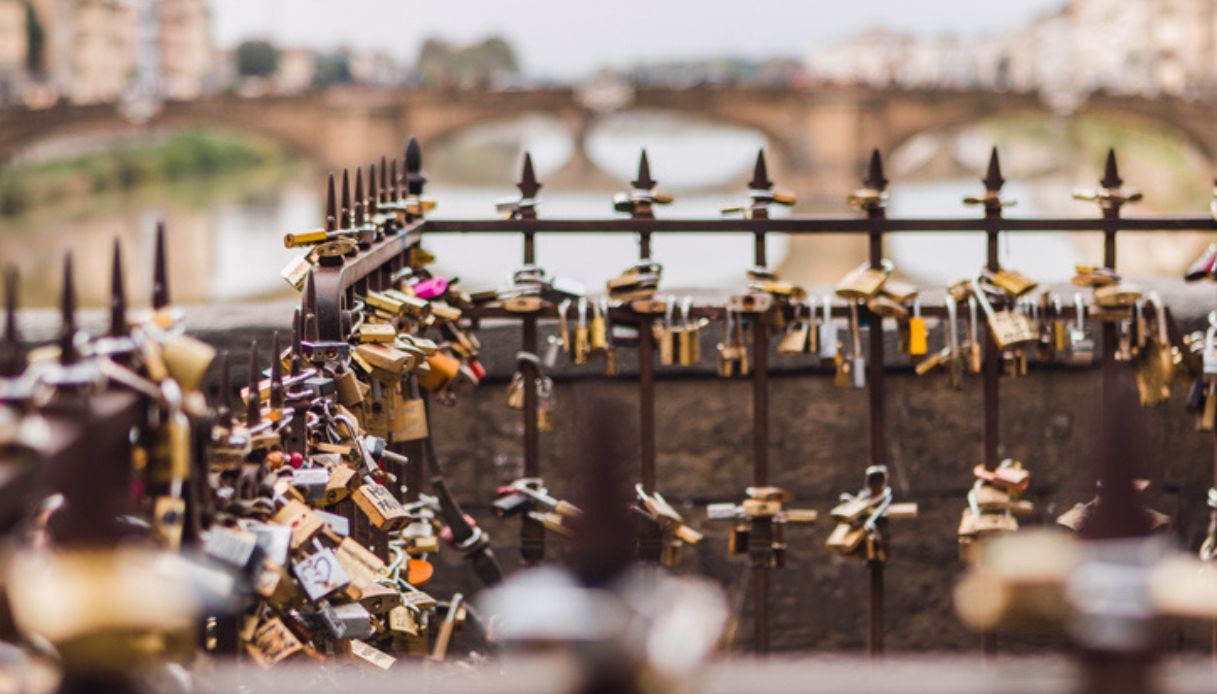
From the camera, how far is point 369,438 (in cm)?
240

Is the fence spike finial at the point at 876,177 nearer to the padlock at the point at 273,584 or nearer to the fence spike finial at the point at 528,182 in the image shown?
the fence spike finial at the point at 528,182

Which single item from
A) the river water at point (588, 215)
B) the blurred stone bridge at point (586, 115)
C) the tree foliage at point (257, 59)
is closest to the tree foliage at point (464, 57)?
the tree foliage at point (257, 59)

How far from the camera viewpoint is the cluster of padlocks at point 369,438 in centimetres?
102

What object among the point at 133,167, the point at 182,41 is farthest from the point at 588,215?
the point at 182,41

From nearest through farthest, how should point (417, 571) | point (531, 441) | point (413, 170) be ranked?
point (417, 571)
point (531, 441)
point (413, 170)

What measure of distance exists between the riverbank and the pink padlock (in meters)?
28.2

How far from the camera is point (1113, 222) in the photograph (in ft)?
9.55

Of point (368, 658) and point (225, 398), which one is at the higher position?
point (225, 398)

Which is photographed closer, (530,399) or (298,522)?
(298,522)

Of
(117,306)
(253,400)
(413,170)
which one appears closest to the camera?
(117,306)

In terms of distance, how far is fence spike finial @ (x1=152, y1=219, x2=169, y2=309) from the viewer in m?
1.48

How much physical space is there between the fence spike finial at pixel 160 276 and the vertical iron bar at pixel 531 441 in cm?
150

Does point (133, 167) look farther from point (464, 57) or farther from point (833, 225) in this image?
point (464, 57)

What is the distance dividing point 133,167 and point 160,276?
3820cm
